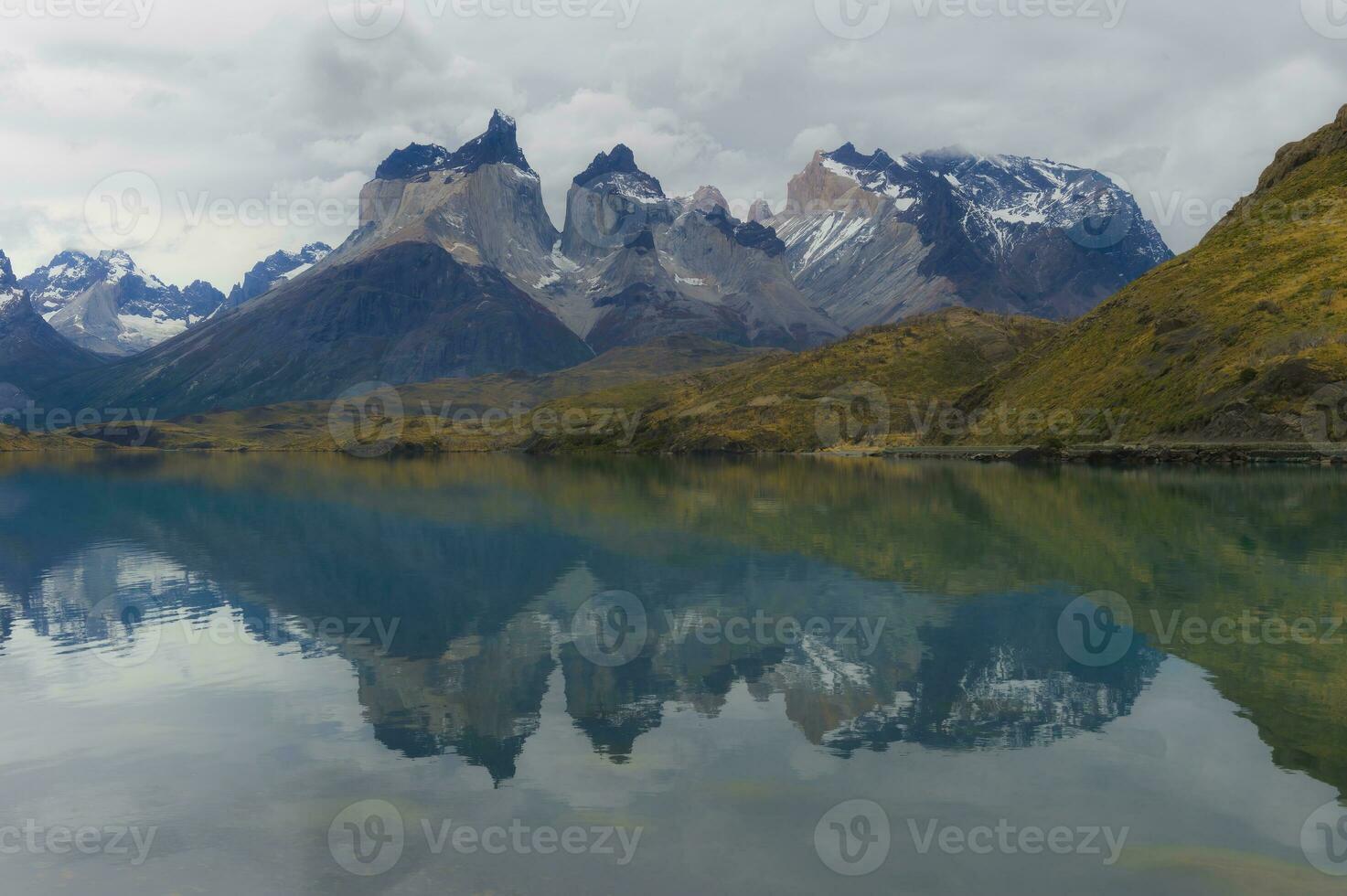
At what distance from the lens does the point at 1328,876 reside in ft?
63.9

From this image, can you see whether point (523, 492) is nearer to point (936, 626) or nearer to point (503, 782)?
point (936, 626)

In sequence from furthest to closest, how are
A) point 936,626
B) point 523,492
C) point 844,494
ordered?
1. point 523,492
2. point 844,494
3. point 936,626

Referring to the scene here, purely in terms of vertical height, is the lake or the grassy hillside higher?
the grassy hillside

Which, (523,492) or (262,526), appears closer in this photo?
(262,526)

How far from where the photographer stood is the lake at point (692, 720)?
69.3 feet

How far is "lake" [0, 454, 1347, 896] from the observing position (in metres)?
21.1

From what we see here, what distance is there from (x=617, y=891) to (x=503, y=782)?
23.2 feet

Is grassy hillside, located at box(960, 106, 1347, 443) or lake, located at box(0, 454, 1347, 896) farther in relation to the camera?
grassy hillside, located at box(960, 106, 1347, 443)

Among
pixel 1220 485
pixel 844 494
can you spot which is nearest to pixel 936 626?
pixel 844 494

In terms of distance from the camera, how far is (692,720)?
102ft

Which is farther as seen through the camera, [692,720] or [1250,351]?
[1250,351]

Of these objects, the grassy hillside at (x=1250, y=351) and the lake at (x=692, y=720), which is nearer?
the lake at (x=692, y=720)

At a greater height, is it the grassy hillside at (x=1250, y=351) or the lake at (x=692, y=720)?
the grassy hillside at (x=1250, y=351)

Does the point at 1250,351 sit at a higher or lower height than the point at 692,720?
higher
